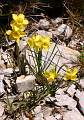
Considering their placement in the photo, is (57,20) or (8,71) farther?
(57,20)

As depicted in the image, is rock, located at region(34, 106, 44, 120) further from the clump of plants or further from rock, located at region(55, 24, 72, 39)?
rock, located at region(55, 24, 72, 39)

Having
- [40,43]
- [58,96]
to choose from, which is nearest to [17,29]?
[40,43]

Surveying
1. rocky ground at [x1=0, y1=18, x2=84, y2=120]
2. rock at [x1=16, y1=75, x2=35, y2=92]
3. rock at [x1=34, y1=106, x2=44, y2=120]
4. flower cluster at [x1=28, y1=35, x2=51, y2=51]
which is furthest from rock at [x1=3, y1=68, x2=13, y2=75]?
flower cluster at [x1=28, y1=35, x2=51, y2=51]

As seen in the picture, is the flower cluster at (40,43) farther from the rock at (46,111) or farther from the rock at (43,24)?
the rock at (43,24)

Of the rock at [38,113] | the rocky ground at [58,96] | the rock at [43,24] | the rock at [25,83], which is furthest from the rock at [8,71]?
the rock at [43,24]

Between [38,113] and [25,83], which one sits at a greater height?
[25,83]

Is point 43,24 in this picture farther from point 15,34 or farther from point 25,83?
point 15,34

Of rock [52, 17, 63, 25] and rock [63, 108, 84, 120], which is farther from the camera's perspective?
rock [52, 17, 63, 25]
